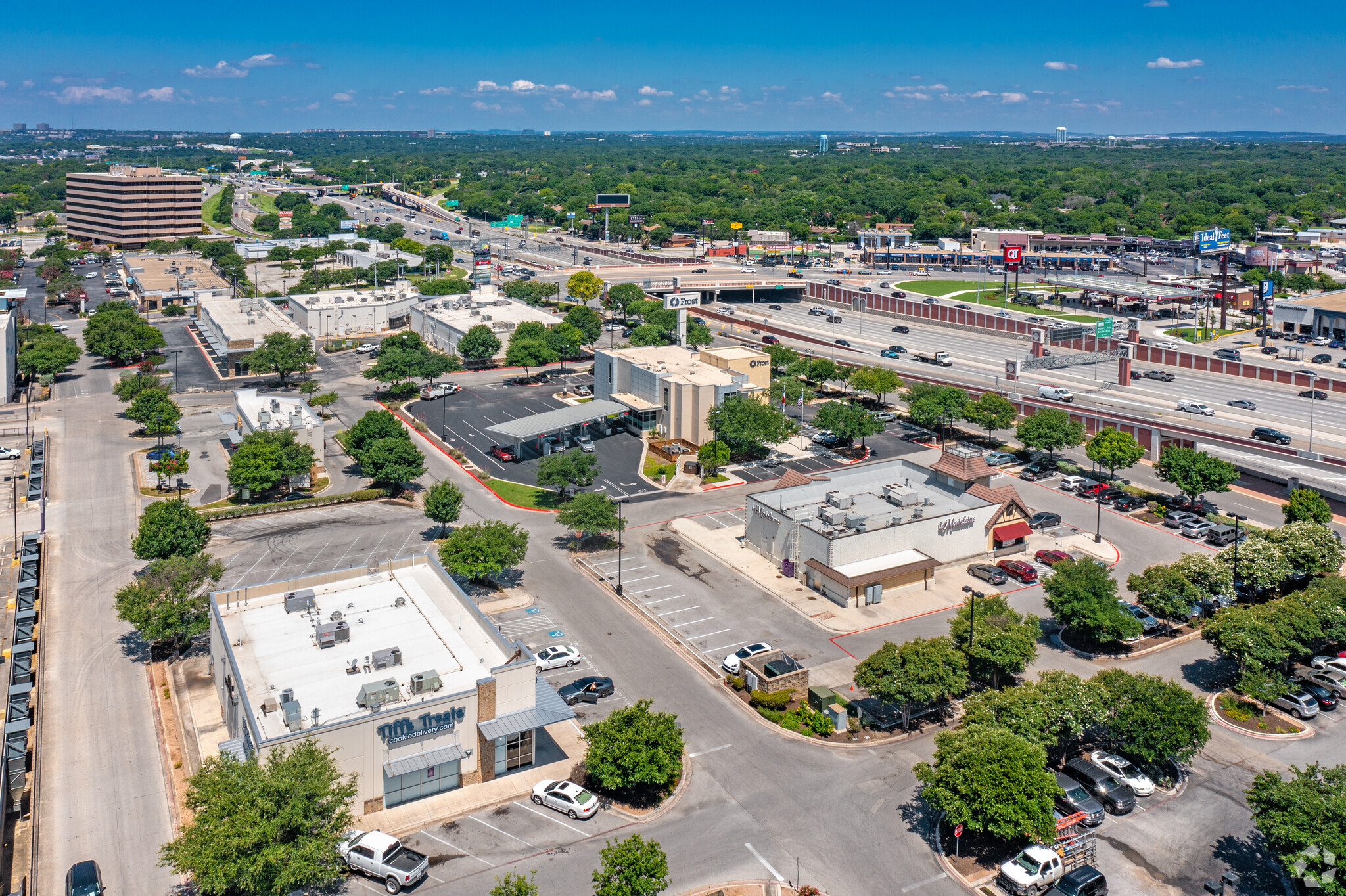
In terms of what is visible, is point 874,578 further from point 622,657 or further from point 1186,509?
point 1186,509

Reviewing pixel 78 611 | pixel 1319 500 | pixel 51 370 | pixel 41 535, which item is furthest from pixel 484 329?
pixel 1319 500

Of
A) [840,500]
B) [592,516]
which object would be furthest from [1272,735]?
[592,516]

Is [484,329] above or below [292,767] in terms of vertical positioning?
above

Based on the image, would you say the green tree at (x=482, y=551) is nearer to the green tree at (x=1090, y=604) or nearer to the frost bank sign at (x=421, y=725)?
the frost bank sign at (x=421, y=725)

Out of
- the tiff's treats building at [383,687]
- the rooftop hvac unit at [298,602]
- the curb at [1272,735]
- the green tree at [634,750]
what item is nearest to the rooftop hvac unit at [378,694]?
the tiff's treats building at [383,687]

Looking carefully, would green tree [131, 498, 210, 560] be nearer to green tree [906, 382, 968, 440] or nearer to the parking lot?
the parking lot

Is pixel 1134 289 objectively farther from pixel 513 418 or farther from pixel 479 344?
pixel 513 418
